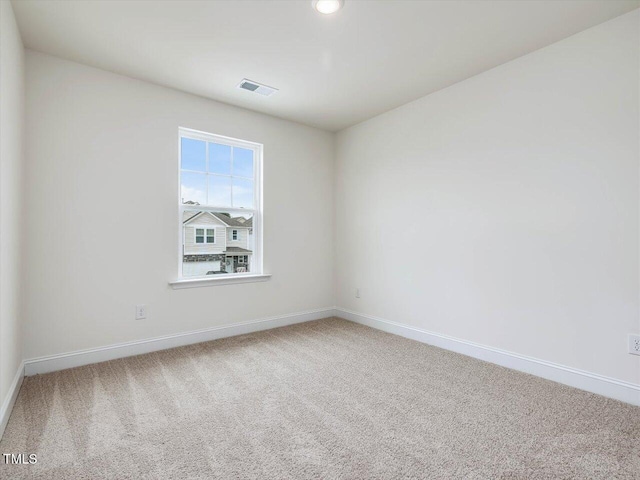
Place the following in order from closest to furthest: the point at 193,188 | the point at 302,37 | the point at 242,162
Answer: the point at 302,37 → the point at 193,188 → the point at 242,162

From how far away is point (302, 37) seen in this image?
8.05ft

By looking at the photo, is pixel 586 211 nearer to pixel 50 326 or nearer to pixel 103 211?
pixel 103 211

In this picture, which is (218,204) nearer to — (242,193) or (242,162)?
(242,193)

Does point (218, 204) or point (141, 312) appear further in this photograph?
point (218, 204)

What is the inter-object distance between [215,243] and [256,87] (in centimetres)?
169

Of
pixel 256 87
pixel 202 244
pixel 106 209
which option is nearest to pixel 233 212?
pixel 202 244

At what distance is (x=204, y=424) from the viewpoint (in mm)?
1954

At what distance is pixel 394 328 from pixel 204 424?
7.89ft

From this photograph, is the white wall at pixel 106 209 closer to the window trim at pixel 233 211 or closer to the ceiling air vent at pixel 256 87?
the window trim at pixel 233 211

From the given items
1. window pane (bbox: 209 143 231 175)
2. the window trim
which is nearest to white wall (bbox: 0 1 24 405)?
the window trim

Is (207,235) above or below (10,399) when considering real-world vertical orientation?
above

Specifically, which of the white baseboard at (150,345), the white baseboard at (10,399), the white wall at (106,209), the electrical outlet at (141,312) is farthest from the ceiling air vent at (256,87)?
the white baseboard at (10,399)

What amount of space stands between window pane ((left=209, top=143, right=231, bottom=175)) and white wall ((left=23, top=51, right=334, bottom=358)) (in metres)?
0.20

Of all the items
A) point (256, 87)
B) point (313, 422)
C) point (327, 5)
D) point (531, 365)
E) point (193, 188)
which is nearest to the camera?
point (313, 422)
